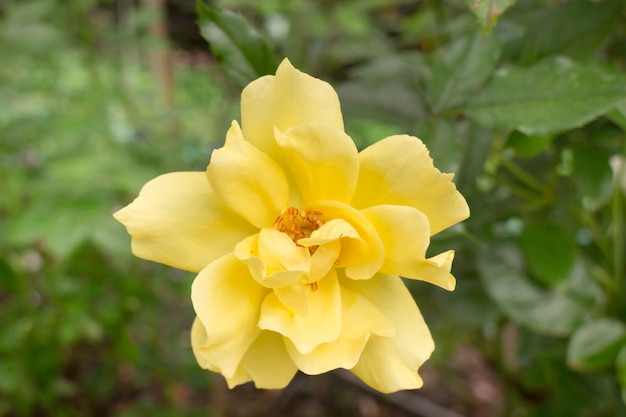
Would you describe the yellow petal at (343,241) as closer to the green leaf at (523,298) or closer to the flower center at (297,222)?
the flower center at (297,222)

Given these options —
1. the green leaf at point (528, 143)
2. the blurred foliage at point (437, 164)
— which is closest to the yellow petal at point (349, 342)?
the blurred foliage at point (437, 164)

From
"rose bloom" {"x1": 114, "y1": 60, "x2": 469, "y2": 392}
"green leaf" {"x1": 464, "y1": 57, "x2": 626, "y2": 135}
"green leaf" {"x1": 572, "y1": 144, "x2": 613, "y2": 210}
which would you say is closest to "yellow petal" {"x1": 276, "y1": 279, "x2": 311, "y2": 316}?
"rose bloom" {"x1": 114, "y1": 60, "x2": 469, "y2": 392}

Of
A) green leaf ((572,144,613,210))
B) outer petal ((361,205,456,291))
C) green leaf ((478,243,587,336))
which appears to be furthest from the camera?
green leaf ((478,243,587,336))

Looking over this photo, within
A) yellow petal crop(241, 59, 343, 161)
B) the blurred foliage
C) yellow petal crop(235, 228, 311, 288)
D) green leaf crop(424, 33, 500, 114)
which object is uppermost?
yellow petal crop(241, 59, 343, 161)

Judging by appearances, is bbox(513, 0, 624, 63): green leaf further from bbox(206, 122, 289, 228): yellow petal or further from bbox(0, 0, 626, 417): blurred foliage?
bbox(206, 122, 289, 228): yellow petal

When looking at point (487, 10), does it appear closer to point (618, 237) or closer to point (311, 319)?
point (311, 319)

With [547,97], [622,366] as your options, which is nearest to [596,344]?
[622,366]

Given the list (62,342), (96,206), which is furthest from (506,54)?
(62,342)
